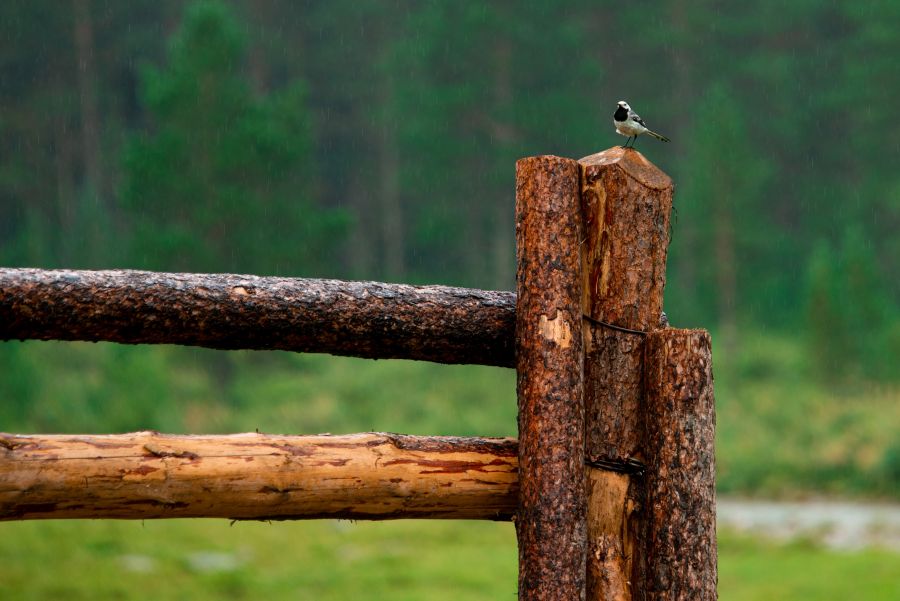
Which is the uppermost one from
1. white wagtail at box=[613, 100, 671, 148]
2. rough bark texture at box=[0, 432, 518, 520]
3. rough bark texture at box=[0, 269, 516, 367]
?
white wagtail at box=[613, 100, 671, 148]

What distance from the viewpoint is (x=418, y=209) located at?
3181 centimetres

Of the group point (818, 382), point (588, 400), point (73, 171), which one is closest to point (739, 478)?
point (818, 382)

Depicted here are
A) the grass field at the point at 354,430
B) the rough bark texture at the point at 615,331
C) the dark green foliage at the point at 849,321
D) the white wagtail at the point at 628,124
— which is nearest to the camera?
the rough bark texture at the point at 615,331

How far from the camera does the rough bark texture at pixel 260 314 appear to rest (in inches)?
107

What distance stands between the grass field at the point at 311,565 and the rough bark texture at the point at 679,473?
5.82m

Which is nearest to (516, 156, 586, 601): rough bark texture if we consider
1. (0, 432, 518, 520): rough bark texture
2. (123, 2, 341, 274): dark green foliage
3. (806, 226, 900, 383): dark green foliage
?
(0, 432, 518, 520): rough bark texture

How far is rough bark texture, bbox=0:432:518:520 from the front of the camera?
271 cm

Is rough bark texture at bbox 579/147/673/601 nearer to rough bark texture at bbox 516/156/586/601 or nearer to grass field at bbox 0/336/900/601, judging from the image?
rough bark texture at bbox 516/156/586/601

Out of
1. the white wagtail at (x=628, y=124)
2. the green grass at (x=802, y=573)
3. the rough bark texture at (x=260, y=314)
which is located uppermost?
the white wagtail at (x=628, y=124)

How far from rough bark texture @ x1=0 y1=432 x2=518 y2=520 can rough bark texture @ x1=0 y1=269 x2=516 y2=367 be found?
0.90 feet

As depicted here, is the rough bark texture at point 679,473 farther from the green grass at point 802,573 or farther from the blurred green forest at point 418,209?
the green grass at point 802,573

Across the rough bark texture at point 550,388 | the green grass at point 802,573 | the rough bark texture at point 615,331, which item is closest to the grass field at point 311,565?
the green grass at point 802,573

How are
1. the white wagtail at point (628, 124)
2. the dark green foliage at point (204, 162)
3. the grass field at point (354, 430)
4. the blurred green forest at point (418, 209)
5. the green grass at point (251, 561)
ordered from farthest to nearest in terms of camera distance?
the dark green foliage at point (204, 162) < the blurred green forest at point (418, 209) < the grass field at point (354, 430) < the green grass at point (251, 561) < the white wagtail at point (628, 124)

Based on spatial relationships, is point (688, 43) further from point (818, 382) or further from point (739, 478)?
point (739, 478)
